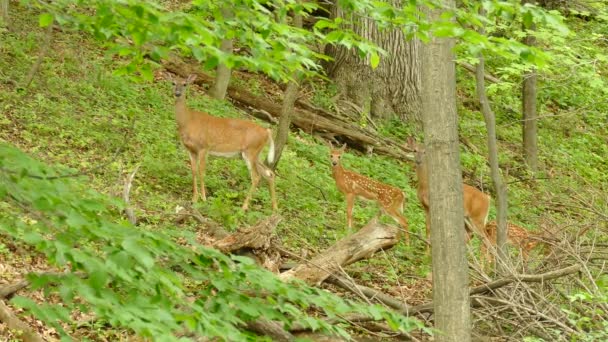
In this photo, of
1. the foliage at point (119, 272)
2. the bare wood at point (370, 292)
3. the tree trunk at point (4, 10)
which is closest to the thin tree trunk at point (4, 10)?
the tree trunk at point (4, 10)

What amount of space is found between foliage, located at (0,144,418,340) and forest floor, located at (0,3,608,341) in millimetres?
3405

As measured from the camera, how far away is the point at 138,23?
4.59m

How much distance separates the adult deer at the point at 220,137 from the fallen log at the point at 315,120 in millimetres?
2611

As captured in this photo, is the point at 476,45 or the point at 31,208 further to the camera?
the point at 476,45

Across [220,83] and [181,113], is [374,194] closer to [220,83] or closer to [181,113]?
[181,113]

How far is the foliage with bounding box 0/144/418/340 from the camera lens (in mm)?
3762

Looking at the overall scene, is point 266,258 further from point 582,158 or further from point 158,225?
point 582,158

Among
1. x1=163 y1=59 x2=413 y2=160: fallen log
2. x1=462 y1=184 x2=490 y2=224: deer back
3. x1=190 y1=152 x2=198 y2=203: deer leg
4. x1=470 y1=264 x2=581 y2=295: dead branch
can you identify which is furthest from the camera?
x1=163 y1=59 x2=413 y2=160: fallen log

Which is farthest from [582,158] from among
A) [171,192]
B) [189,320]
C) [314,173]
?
[189,320]

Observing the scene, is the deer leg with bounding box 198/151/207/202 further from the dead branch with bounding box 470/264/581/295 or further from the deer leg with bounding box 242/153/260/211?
the dead branch with bounding box 470/264/581/295

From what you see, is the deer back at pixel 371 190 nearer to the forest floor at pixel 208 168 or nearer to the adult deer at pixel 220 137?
the forest floor at pixel 208 168

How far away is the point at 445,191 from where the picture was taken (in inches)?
283

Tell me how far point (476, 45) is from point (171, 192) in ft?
25.1

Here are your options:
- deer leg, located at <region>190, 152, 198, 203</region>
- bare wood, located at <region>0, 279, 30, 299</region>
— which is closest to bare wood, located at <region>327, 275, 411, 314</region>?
bare wood, located at <region>0, 279, 30, 299</region>
